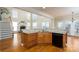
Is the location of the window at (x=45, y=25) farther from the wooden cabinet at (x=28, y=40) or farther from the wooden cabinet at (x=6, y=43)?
the wooden cabinet at (x=6, y=43)

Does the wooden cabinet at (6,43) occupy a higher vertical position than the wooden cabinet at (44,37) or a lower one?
lower

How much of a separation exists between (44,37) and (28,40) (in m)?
0.39

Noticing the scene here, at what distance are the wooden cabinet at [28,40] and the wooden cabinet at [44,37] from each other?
12 cm

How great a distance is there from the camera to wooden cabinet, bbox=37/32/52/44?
8.00 ft

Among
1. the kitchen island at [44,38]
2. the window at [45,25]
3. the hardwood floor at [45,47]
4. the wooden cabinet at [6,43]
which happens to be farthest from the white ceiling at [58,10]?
the wooden cabinet at [6,43]

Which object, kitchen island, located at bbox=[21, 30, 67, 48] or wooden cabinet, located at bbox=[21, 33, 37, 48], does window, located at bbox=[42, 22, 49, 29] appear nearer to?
kitchen island, located at bbox=[21, 30, 67, 48]

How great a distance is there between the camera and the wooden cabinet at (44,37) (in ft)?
8.00

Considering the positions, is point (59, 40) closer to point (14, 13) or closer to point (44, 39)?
point (44, 39)

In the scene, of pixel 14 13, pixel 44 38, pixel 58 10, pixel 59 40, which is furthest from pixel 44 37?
pixel 14 13

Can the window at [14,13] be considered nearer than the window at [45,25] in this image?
Yes

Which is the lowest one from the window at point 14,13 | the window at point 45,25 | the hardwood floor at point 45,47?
the hardwood floor at point 45,47

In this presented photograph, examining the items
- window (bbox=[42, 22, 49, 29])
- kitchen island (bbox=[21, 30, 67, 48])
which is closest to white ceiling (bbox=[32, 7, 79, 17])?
window (bbox=[42, 22, 49, 29])
